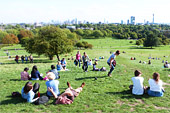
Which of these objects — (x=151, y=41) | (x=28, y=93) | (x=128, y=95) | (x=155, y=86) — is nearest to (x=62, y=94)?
(x=28, y=93)

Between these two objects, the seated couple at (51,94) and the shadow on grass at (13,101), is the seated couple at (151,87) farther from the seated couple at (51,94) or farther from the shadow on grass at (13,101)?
the shadow on grass at (13,101)

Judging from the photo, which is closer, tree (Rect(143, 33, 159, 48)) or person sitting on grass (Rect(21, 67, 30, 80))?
person sitting on grass (Rect(21, 67, 30, 80))

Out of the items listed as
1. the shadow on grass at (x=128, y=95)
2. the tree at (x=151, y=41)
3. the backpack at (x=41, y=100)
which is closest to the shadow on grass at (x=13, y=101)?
the backpack at (x=41, y=100)

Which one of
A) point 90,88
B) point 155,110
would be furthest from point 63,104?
point 155,110

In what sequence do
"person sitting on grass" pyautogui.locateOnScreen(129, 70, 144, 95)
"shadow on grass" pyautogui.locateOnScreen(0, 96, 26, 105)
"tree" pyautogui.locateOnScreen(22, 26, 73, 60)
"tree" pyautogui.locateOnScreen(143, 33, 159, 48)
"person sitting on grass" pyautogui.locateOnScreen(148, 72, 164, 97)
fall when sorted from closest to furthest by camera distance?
"shadow on grass" pyautogui.locateOnScreen(0, 96, 26, 105) < "person sitting on grass" pyautogui.locateOnScreen(148, 72, 164, 97) < "person sitting on grass" pyautogui.locateOnScreen(129, 70, 144, 95) < "tree" pyautogui.locateOnScreen(22, 26, 73, 60) < "tree" pyautogui.locateOnScreen(143, 33, 159, 48)

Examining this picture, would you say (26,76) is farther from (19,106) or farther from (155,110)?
(155,110)

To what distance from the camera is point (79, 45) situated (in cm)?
8388

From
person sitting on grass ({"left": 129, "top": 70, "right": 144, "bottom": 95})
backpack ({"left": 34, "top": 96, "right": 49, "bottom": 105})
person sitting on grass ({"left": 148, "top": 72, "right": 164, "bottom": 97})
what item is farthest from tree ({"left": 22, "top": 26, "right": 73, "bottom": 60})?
person sitting on grass ({"left": 148, "top": 72, "right": 164, "bottom": 97})

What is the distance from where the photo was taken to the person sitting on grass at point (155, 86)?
8.46 metres

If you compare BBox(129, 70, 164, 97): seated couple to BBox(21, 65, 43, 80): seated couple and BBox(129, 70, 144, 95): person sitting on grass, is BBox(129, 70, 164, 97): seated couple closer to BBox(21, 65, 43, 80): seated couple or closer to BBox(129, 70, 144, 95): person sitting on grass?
BBox(129, 70, 144, 95): person sitting on grass

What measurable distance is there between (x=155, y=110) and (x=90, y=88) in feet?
13.2

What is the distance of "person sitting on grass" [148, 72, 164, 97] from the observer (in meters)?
8.46

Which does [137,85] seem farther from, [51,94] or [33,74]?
[33,74]

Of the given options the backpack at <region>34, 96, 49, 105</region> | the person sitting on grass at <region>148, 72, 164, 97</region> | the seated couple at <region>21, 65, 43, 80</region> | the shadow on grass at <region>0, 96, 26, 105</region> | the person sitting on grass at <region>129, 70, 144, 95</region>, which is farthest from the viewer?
the seated couple at <region>21, 65, 43, 80</region>
